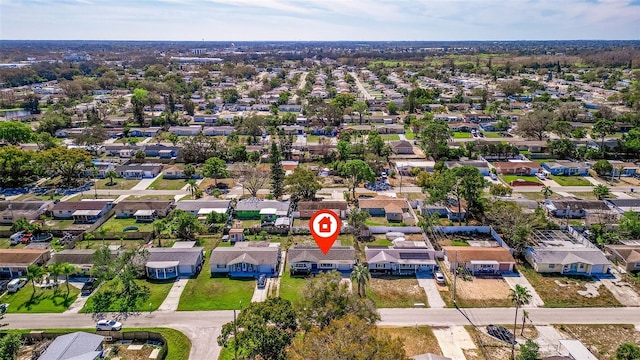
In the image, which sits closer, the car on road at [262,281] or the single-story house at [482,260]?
the car on road at [262,281]

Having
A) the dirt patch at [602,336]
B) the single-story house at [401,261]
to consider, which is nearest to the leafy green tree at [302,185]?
the single-story house at [401,261]

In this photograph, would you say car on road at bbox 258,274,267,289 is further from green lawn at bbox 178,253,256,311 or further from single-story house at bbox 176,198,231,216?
single-story house at bbox 176,198,231,216

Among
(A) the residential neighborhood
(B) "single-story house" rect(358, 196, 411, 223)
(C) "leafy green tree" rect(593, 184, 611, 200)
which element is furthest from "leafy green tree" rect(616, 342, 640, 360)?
(C) "leafy green tree" rect(593, 184, 611, 200)

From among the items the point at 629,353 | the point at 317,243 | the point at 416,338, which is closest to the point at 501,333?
the point at 416,338

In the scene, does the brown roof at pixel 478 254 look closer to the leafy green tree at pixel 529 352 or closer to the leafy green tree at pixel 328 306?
the leafy green tree at pixel 529 352

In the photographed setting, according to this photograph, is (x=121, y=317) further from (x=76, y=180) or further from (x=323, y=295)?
(x=76, y=180)
